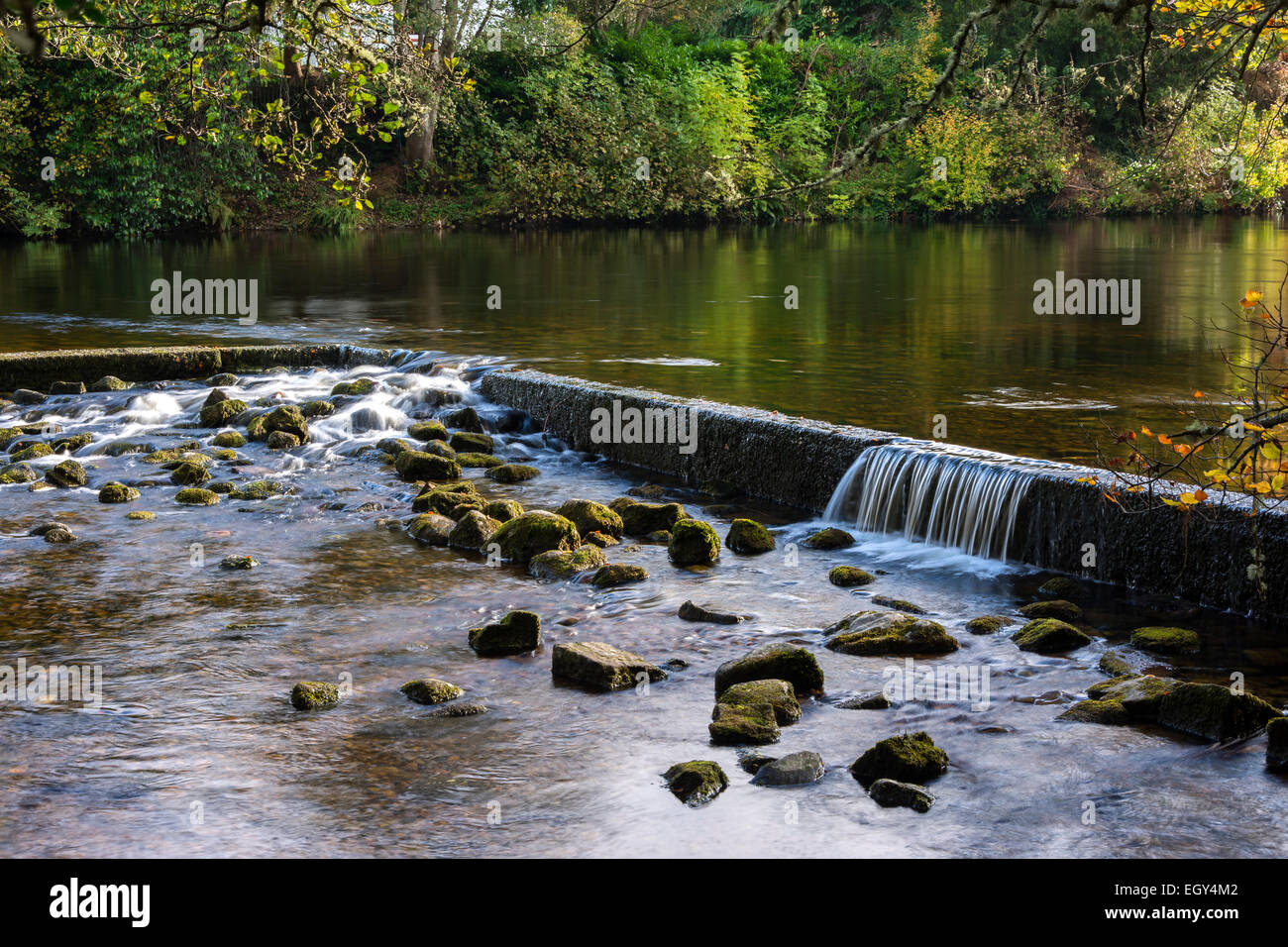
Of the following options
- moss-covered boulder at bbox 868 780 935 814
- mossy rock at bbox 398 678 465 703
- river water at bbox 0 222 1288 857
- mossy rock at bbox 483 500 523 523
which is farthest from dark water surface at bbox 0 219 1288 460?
mossy rock at bbox 398 678 465 703

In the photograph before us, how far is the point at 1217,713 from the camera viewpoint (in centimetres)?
659

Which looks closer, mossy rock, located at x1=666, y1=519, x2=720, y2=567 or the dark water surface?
mossy rock, located at x1=666, y1=519, x2=720, y2=567

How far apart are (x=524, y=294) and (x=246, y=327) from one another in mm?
6225

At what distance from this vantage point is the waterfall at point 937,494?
9930 millimetres

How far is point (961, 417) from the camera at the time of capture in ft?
43.3

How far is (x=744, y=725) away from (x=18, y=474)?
874 centimetres

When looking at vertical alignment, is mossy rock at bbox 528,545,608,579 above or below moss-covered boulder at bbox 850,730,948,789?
above

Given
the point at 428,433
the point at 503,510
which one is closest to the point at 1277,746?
the point at 503,510

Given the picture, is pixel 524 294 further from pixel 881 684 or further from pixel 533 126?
pixel 533 126

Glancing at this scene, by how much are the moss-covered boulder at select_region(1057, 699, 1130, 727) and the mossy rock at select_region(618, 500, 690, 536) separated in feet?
14.4

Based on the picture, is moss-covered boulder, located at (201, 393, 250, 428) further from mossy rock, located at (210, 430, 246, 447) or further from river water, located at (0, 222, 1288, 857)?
mossy rock, located at (210, 430, 246, 447)

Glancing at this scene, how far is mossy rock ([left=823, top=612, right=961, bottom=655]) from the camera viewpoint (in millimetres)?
7938

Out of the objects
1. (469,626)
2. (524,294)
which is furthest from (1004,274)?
(469,626)

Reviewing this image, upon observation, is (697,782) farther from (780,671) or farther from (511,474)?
(511,474)
